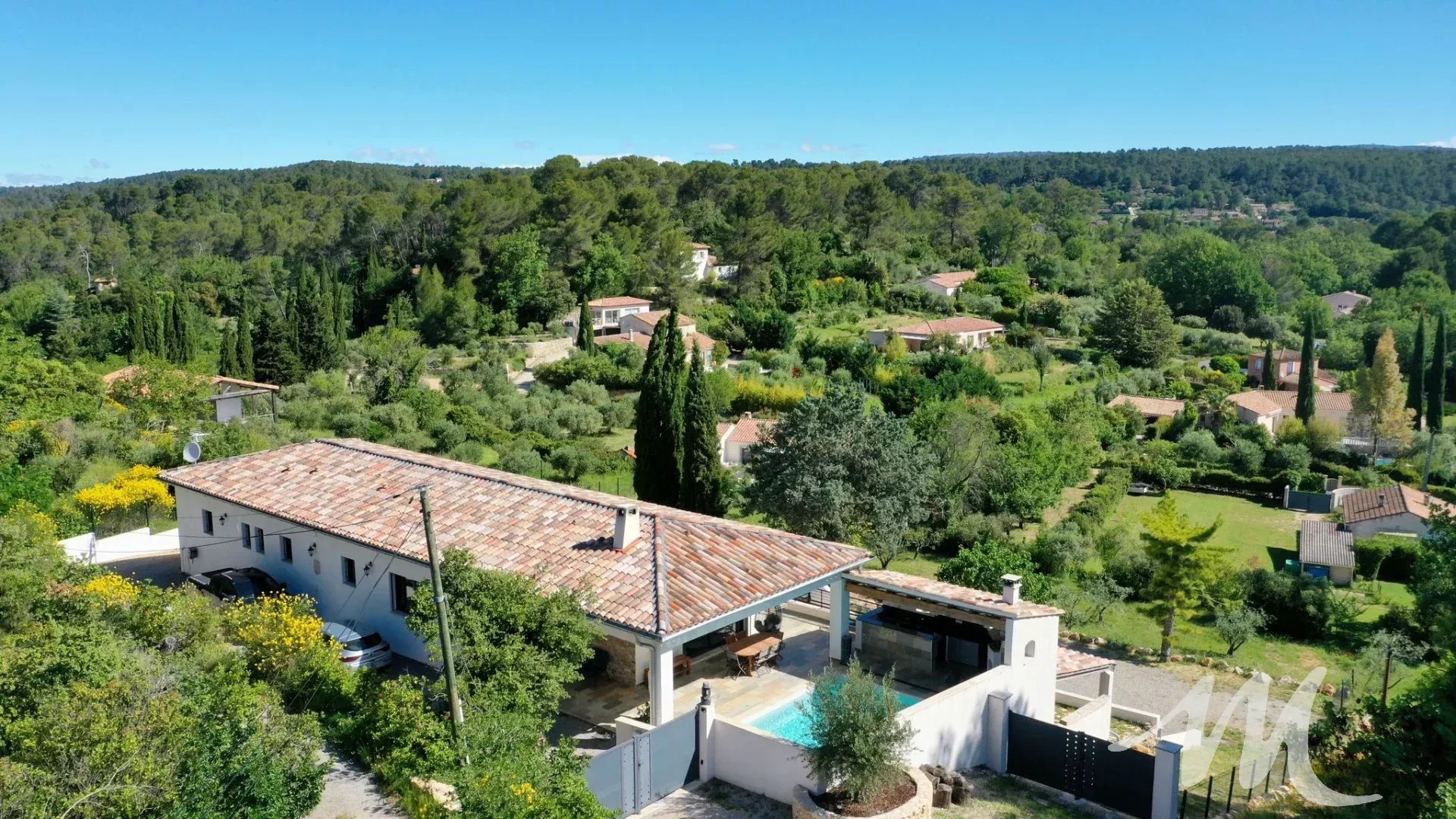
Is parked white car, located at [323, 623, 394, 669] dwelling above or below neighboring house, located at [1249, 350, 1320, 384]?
above

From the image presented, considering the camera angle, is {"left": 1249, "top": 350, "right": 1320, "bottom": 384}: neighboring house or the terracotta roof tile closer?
the terracotta roof tile

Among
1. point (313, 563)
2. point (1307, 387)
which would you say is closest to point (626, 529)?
point (313, 563)

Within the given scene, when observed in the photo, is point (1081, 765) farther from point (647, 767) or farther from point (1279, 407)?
point (1279, 407)

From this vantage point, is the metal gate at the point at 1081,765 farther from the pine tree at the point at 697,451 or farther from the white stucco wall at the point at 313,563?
the pine tree at the point at 697,451

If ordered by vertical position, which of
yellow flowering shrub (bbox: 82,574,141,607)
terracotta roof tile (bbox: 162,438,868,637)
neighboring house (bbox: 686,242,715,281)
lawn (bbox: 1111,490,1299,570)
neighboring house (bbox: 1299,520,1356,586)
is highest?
neighboring house (bbox: 686,242,715,281)

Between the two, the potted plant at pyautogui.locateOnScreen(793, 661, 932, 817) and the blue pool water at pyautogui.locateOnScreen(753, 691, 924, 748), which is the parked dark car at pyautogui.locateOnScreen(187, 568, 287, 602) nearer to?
the blue pool water at pyautogui.locateOnScreen(753, 691, 924, 748)

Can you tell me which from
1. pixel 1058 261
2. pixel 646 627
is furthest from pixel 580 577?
pixel 1058 261

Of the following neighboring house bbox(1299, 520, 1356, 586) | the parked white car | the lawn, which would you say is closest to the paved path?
the parked white car

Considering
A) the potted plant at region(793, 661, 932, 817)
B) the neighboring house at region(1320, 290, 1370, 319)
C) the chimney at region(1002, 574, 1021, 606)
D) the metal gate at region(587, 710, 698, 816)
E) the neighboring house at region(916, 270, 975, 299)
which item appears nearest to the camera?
the potted plant at region(793, 661, 932, 817)
